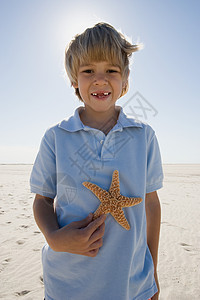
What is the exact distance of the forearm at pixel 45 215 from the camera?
133 centimetres

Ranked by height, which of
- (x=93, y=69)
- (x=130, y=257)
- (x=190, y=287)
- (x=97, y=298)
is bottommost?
(x=190, y=287)

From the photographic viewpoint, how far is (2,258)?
14.2 ft

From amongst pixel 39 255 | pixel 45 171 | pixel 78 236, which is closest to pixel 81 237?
pixel 78 236

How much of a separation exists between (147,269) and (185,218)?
680 cm

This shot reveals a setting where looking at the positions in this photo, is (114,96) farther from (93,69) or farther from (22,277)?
(22,277)

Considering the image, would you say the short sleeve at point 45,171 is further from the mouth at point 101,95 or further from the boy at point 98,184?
the mouth at point 101,95

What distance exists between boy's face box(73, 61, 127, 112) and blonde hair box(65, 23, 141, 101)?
50 mm

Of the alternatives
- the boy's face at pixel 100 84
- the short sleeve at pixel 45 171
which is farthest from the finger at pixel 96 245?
the boy's face at pixel 100 84

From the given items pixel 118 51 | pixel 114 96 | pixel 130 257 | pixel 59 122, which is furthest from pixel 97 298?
pixel 118 51

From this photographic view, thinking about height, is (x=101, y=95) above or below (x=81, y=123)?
above

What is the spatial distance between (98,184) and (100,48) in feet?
3.15

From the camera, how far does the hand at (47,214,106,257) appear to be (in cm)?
117

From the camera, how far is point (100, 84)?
1.46m

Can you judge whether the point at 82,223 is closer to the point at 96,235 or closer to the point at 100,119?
the point at 96,235
